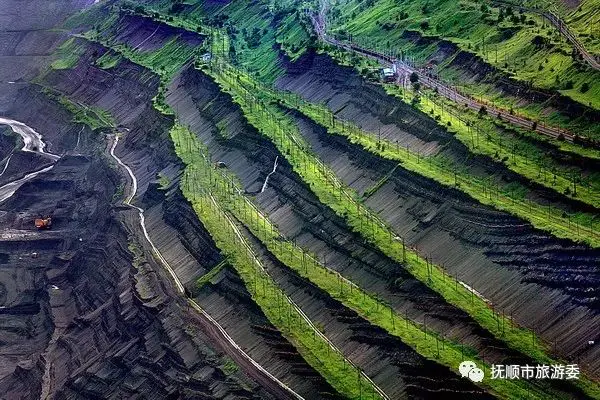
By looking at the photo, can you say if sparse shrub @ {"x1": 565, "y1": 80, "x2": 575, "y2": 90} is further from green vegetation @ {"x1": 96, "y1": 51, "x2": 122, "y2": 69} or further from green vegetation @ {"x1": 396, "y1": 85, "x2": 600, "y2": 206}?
green vegetation @ {"x1": 96, "y1": 51, "x2": 122, "y2": 69}

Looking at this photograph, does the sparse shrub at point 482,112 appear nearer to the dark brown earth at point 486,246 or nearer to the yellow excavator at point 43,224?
the dark brown earth at point 486,246

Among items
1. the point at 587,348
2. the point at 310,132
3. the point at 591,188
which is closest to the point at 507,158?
the point at 591,188

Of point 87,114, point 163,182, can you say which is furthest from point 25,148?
point 163,182

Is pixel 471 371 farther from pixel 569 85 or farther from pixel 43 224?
pixel 43 224

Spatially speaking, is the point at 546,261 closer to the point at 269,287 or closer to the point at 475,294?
the point at 475,294

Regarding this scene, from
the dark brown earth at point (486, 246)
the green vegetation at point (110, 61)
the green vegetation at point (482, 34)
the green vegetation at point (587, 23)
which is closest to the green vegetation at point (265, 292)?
the dark brown earth at point (486, 246)

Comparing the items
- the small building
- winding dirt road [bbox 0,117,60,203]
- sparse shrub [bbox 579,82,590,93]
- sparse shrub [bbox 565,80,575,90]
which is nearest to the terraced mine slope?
sparse shrub [bbox 565,80,575,90]

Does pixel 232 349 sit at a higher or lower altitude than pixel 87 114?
lower

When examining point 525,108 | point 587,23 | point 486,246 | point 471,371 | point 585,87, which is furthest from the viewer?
point 587,23
